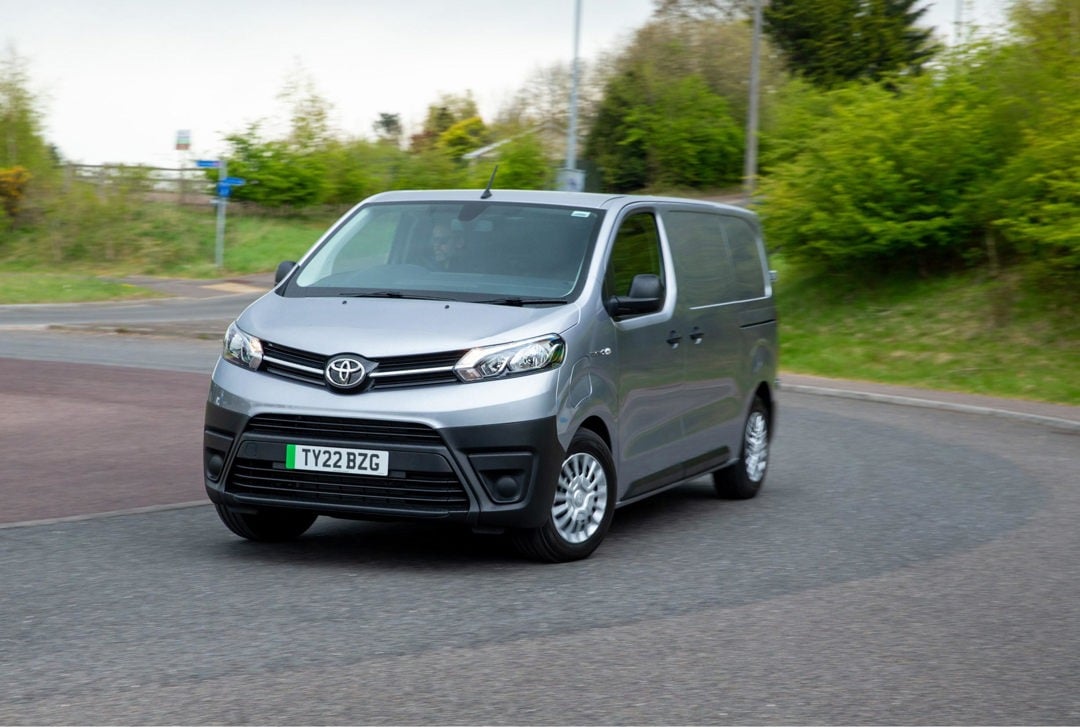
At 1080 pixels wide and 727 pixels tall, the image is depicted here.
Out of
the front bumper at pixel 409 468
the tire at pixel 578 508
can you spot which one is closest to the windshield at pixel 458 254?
the tire at pixel 578 508

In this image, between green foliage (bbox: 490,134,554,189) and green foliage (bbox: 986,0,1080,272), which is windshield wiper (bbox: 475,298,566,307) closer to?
green foliage (bbox: 986,0,1080,272)

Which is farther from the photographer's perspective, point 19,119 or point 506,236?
point 19,119

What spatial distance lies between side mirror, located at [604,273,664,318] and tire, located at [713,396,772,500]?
2.34 meters

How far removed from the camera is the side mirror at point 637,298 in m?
7.75

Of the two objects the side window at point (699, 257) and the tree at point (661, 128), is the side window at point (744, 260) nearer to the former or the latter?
the side window at point (699, 257)

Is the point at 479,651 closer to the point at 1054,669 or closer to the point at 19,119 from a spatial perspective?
the point at 1054,669

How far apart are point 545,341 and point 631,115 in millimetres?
52680

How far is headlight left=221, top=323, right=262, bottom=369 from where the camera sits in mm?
7195

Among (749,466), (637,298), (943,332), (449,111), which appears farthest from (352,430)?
(449,111)

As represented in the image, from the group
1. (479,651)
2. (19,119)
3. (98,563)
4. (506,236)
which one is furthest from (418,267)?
(19,119)

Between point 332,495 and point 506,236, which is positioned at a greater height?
point 506,236

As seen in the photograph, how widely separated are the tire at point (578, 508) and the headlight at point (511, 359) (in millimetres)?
436

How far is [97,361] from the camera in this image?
19.0 m

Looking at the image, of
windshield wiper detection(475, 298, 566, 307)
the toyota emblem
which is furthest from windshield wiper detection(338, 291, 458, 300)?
the toyota emblem
